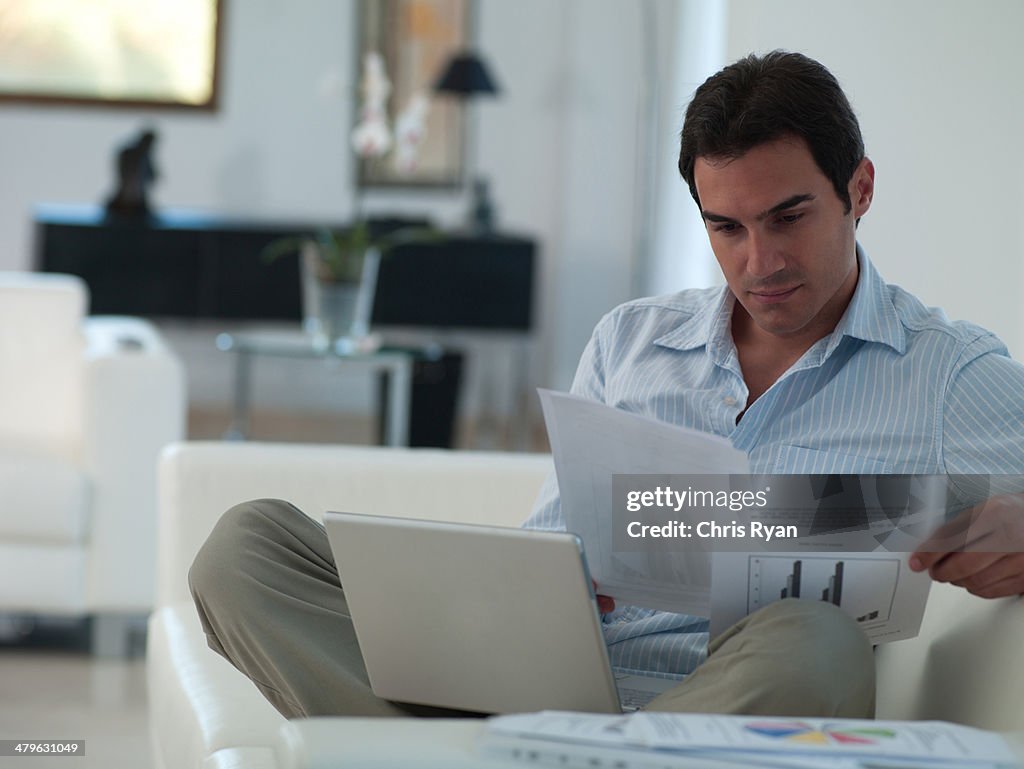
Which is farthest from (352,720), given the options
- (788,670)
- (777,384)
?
(777,384)

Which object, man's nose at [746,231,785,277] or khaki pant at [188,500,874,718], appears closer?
khaki pant at [188,500,874,718]

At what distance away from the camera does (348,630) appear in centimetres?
142

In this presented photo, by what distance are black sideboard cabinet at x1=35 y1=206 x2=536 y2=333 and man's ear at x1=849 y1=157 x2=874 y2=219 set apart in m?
4.02

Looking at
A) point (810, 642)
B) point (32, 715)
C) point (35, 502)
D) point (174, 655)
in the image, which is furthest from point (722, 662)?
point (35, 502)

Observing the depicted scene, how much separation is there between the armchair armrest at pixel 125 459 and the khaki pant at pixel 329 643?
1.47 m

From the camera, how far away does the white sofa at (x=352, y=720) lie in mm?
984

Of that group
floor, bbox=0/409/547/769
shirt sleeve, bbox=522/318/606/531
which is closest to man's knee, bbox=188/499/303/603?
shirt sleeve, bbox=522/318/606/531

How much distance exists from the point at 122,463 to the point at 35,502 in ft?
0.63

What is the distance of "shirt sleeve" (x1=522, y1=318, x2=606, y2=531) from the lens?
1605 millimetres

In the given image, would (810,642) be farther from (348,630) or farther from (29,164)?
(29,164)

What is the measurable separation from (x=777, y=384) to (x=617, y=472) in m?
0.32

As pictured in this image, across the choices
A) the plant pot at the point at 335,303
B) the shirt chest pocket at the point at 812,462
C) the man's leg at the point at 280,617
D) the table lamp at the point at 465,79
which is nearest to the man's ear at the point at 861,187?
the shirt chest pocket at the point at 812,462

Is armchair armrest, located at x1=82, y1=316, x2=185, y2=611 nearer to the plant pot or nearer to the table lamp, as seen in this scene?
the plant pot

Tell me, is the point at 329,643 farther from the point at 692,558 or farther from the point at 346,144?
the point at 346,144
